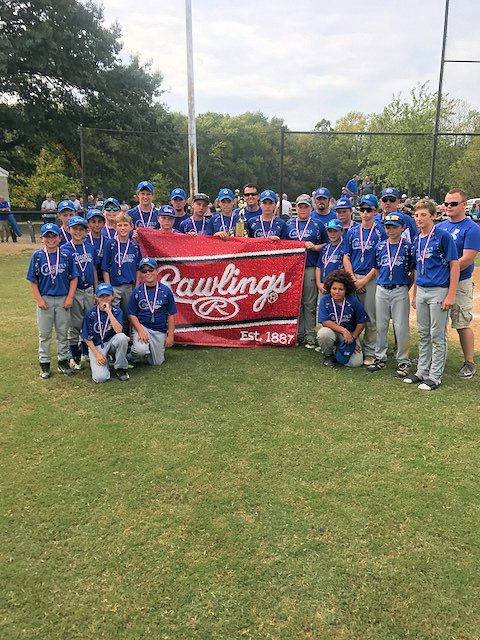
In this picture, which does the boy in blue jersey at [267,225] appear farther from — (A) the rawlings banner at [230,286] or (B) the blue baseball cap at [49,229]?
(B) the blue baseball cap at [49,229]

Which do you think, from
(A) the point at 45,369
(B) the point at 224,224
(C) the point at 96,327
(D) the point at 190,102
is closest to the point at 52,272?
(C) the point at 96,327

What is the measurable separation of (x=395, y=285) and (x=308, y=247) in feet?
4.05

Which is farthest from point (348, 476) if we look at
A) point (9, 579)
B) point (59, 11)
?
point (59, 11)

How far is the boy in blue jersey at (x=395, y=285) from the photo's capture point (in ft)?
16.6

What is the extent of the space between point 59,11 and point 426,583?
27678 mm

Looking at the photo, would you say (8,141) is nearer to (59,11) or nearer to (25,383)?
(59,11)

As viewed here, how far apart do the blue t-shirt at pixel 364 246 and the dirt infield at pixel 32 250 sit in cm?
210

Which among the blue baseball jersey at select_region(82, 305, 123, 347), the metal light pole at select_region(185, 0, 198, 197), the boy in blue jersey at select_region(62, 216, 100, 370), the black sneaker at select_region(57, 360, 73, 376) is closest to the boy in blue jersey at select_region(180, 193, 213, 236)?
the boy in blue jersey at select_region(62, 216, 100, 370)

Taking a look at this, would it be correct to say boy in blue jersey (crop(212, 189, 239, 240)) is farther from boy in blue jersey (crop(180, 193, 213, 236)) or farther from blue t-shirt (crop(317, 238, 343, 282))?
blue t-shirt (crop(317, 238, 343, 282))

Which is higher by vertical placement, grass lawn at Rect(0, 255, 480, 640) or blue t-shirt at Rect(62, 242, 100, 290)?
blue t-shirt at Rect(62, 242, 100, 290)

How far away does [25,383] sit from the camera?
196 inches

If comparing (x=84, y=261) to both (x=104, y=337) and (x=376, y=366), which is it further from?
(x=376, y=366)

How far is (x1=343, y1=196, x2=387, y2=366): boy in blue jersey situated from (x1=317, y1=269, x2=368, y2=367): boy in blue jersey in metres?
0.11

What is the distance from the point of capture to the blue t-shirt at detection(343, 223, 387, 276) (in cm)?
542
